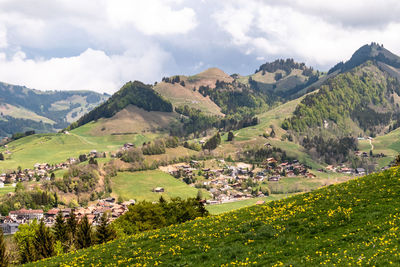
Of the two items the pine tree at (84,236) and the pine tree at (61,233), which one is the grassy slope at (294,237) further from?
the pine tree at (61,233)

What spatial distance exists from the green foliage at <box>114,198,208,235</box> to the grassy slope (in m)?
47.7

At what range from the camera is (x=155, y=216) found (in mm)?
92375

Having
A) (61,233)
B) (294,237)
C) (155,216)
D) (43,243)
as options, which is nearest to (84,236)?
(43,243)

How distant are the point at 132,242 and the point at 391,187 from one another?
3170cm

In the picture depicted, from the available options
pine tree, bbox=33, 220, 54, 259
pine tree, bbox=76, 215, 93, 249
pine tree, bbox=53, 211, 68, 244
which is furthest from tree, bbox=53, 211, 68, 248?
pine tree, bbox=33, 220, 54, 259

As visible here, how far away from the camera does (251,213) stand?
148ft

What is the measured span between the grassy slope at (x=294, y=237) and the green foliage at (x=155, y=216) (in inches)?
1878

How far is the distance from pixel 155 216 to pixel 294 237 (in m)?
64.8

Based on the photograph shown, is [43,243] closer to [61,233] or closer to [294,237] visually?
[61,233]

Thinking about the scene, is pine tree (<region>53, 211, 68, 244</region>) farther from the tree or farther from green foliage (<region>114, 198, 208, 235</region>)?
green foliage (<region>114, 198, 208, 235</region>)

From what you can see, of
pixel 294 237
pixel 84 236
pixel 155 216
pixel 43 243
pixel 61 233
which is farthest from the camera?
pixel 155 216

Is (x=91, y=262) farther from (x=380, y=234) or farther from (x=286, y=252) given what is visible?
(x=380, y=234)

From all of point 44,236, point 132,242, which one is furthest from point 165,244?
point 44,236

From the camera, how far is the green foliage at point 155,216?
90438 millimetres
